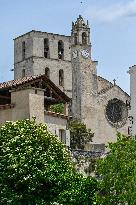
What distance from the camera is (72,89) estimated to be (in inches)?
4154

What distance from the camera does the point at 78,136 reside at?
84.8m

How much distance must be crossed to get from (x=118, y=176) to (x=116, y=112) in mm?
68649

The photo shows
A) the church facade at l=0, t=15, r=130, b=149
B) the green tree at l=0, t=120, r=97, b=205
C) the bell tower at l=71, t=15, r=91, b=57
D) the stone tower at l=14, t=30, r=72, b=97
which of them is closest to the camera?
the green tree at l=0, t=120, r=97, b=205

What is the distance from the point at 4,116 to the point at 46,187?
859cm

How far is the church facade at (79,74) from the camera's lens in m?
102

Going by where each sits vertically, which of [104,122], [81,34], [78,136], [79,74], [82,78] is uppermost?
[81,34]

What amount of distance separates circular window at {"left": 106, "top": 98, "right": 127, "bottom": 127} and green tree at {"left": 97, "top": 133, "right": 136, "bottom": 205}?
65.6m

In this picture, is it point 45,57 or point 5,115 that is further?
point 45,57

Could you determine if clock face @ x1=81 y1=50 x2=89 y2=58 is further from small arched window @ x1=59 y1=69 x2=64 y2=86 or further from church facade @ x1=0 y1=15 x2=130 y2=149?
small arched window @ x1=59 y1=69 x2=64 y2=86

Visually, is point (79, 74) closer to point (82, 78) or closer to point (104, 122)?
point (82, 78)

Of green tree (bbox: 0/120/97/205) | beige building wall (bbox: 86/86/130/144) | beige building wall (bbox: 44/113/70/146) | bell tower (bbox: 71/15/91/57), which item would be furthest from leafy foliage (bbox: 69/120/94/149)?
green tree (bbox: 0/120/97/205)

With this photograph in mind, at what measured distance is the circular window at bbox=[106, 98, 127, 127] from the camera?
103 meters

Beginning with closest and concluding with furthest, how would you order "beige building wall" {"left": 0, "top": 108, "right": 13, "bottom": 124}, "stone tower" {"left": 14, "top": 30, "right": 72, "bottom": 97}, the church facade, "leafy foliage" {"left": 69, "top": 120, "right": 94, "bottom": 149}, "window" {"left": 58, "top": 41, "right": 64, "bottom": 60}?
"beige building wall" {"left": 0, "top": 108, "right": 13, "bottom": 124}, "leafy foliage" {"left": 69, "top": 120, "right": 94, "bottom": 149}, the church facade, "stone tower" {"left": 14, "top": 30, "right": 72, "bottom": 97}, "window" {"left": 58, "top": 41, "right": 64, "bottom": 60}

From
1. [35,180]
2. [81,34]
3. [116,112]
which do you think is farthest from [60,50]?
[35,180]
